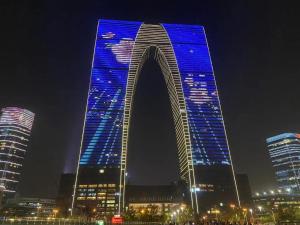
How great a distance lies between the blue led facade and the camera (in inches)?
6781

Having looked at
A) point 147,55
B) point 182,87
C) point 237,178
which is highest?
point 147,55

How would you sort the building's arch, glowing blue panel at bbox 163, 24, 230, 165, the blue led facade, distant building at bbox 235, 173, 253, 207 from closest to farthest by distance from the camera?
the building's arch → distant building at bbox 235, 173, 253, 207 → glowing blue panel at bbox 163, 24, 230, 165 → the blue led facade

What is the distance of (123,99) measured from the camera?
17488 centimetres

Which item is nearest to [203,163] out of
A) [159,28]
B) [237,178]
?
[237,178]

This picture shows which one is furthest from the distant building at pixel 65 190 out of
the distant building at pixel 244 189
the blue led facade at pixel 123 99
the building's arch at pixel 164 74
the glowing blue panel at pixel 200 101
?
the distant building at pixel 244 189

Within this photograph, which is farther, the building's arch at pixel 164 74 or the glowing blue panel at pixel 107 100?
the glowing blue panel at pixel 107 100

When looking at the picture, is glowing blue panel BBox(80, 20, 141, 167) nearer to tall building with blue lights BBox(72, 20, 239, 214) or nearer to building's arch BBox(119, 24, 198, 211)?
tall building with blue lights BBox(72, 20, 239, 214)

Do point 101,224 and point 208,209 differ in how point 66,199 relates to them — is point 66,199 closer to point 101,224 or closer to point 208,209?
point 208,209

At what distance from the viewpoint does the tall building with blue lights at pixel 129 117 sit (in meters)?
166

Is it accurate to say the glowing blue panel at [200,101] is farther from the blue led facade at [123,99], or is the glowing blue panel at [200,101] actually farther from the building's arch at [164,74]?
the building's arch at [164,74]

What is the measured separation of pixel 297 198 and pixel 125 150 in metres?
104

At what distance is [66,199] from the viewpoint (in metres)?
171

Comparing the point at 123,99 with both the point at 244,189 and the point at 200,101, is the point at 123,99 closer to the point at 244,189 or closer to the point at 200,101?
the point at 200,101

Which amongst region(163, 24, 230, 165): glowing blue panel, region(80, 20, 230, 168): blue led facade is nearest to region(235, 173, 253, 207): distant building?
region(163, 24, 230, 165): glowing blue panel
